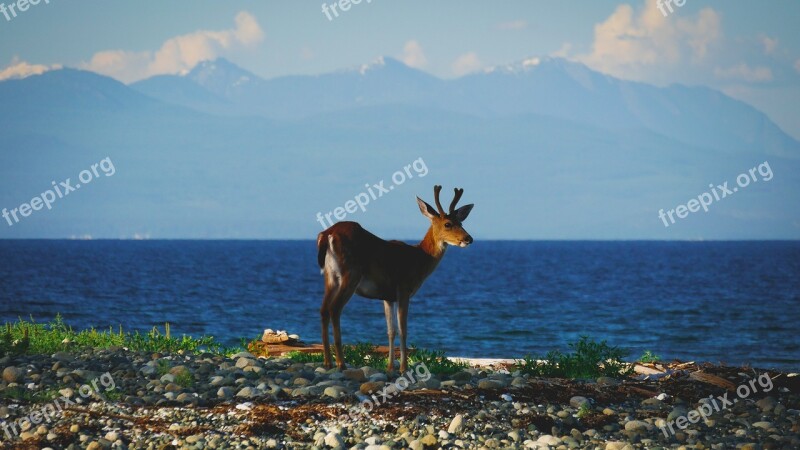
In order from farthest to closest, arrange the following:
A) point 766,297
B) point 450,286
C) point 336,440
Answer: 1. point 450,286
2. point 766,297
3. point 336,440

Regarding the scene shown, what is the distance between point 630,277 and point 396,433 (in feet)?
256

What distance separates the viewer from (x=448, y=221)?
15.1m

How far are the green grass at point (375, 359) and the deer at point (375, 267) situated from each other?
0.62m

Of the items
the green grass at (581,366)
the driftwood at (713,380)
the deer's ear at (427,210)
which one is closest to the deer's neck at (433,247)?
the deer's ear at (427,210)

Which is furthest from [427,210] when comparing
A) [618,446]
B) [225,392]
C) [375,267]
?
[618,446]

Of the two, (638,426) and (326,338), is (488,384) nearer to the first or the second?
(638,426)

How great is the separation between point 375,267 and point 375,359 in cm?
217

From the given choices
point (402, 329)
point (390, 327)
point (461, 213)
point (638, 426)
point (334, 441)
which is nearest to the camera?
point (334, 441)

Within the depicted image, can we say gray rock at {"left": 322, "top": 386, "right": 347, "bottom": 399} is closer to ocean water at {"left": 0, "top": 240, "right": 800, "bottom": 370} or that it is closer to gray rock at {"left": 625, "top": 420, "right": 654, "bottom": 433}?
gray rock at {"left": 625, "top": 420, "right": 654, "bottom": 433}

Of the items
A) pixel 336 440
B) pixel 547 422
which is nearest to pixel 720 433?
pixel 547 422

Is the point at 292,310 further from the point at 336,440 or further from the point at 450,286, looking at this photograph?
the point at 336,440

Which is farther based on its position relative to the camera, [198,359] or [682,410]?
[198,359]

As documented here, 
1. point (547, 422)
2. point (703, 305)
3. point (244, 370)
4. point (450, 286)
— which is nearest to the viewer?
point (547, 422)

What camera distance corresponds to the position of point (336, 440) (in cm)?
1123
